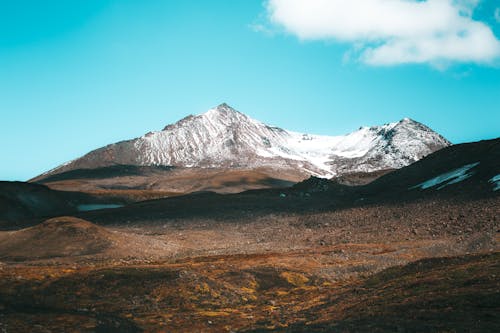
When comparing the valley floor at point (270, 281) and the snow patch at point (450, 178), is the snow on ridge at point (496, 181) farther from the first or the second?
the snow patch at point (450, 178)

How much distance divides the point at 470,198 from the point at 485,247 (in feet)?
79.6

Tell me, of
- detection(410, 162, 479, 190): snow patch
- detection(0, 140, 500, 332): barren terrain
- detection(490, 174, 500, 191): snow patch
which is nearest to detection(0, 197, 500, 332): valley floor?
detection(0, 140, 500, 332): barren terrain

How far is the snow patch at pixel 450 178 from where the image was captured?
82.2 metres

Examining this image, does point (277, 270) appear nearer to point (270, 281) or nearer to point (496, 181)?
point (270, 281)

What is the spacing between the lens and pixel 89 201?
156 m

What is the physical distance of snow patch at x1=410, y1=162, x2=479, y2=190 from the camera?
82213 millimetres

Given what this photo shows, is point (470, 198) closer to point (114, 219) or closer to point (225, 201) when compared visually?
point (225, 201)

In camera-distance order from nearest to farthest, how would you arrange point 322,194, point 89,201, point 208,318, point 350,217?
point 208,318 → point 350,217 → point 322,194 → point 89,201

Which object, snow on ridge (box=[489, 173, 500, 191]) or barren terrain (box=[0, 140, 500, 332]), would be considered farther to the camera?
snow on ridge (box=[489, 173, 500, 191])

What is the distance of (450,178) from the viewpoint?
85.8 meters

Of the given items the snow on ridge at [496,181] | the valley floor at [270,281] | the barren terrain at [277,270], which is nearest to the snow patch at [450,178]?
the barren terrain at [277,270]

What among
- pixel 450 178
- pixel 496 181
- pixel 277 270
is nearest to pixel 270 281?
pixel 277 270

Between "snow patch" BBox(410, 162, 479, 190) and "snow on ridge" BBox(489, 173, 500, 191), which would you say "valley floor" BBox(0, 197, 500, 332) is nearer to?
"snow on ridge" BBox(489, 173, 500, 191)

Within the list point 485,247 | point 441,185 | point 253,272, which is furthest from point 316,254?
point 441,185
